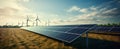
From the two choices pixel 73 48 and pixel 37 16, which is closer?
pixel 73 48

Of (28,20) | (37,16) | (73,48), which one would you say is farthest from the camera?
(28,20)

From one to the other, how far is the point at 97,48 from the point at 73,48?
2.53m

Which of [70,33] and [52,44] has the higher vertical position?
[70,33]

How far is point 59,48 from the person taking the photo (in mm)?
11477

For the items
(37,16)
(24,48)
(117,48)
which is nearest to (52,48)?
(24,48)

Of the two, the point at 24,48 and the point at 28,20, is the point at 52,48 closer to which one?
the point at 24,48

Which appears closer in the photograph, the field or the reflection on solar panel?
the reflection on solar panel

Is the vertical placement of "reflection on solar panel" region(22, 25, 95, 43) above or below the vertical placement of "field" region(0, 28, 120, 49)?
above

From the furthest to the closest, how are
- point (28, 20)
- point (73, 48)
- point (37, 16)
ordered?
point (28, 20) → point (37, 16) → point (73, 48)

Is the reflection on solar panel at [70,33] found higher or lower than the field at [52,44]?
higher

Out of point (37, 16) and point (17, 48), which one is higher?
point (37, 16)

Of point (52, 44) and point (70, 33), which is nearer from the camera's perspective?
point (70, 33)

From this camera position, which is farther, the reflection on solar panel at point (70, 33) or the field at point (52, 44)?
the field at point (52, 44)

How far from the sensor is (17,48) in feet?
38.6
